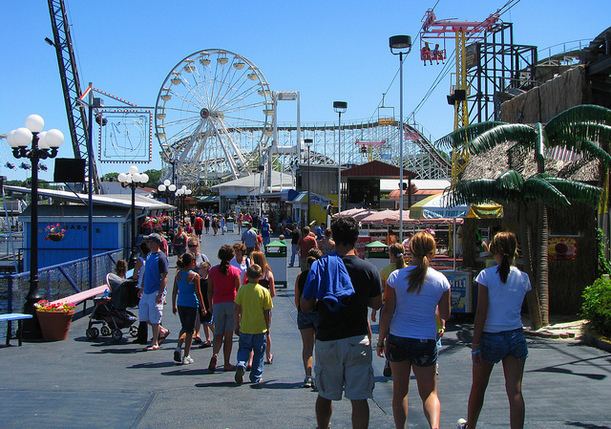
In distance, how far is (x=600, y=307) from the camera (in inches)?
383

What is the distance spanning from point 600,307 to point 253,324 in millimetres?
5106

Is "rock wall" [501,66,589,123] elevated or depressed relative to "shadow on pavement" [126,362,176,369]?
elevated

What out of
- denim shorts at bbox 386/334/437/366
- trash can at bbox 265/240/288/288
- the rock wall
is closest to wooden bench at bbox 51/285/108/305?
trash can at bbox 265/240/288/288

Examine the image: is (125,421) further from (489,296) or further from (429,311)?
(489,296)

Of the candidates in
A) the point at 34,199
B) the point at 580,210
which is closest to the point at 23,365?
the point at 34,199

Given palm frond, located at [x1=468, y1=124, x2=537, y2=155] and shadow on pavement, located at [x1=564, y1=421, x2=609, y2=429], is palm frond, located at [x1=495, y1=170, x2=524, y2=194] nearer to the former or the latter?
palm frond, located at [x1=468, y1=124, x2=537, y2=155]

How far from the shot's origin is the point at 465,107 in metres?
48.0

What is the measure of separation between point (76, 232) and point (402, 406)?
16267 millimetres

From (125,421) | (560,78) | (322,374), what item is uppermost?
(560,78)

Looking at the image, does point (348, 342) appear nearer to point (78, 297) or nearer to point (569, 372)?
point (569, 372)

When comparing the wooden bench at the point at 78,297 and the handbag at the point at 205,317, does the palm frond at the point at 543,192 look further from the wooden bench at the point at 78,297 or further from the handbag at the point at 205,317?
the wooden bench at the point at 78,297

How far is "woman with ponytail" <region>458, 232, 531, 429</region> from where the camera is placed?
5184 millimetres

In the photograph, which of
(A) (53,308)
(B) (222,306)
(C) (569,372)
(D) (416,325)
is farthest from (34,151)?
(C) (569,372)

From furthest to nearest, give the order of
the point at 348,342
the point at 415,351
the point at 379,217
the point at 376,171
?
the point at 376,171 < the point at 379,217 < the point at 415,351 < the point at 348,342
